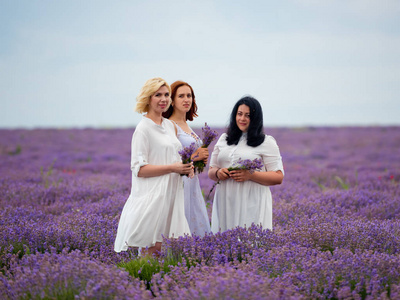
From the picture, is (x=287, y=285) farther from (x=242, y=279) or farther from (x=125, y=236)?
(x=125, y=236)

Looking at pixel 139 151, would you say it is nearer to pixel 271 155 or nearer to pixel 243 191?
pixel 243 191

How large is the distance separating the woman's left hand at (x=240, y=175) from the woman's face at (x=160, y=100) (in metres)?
0.82

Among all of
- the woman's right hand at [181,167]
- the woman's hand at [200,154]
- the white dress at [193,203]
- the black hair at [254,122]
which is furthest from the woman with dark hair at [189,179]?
the woman's right hand at [181,167]

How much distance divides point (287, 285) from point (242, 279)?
45cm

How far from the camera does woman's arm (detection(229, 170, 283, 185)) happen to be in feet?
11.1

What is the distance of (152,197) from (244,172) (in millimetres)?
829

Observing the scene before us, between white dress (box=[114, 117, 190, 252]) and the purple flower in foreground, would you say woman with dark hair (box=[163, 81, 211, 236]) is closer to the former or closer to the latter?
white dress (box=[114, 117, 190, 252])

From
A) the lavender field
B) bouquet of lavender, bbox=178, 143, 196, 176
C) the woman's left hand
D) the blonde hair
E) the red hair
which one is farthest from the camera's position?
the red hair

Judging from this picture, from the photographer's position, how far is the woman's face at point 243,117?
3.49m

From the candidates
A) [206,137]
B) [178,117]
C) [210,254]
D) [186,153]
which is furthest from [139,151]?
[210,254]

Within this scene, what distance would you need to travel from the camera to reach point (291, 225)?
4.29 m

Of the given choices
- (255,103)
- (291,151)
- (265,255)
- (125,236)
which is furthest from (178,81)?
(291,151)

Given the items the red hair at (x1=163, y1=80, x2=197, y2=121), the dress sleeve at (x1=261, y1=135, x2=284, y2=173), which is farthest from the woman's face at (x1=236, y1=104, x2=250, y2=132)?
the red hair at (x1=163, y1=80, x2=197, y2=121)

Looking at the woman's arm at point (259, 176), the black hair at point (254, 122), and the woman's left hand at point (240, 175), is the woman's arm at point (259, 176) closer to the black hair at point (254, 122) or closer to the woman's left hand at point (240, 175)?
the woman's left hand at point (240, 175)
